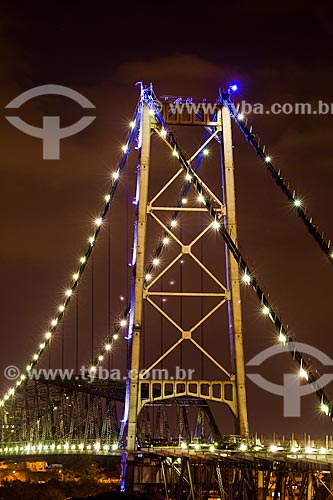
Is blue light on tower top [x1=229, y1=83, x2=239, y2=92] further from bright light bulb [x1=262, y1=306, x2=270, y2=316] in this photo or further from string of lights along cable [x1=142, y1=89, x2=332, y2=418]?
bright light bulb [x1=262, y1=306, x2=270, y2=316]

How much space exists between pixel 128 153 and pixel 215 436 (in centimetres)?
1247

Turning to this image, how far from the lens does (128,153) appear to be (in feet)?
169

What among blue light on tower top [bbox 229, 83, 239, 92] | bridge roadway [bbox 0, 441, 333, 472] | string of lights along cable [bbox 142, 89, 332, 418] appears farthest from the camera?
blue light on tower top [bbox 229, 83, 239, 92]

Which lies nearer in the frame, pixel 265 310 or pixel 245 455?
pixel 245 455

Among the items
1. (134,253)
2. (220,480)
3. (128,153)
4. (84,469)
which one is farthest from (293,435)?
(84,469)

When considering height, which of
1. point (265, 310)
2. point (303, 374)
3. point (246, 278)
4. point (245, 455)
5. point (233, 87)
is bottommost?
point (245, 455)

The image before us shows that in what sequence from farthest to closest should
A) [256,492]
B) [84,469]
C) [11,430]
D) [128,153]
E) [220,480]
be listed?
[11,430] < [84,469] < [128,153] < [220,480] < [256,492]

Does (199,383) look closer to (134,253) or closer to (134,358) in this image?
(134,358)

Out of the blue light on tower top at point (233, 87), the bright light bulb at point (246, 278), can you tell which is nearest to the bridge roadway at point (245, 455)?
the bright light bulb at point (246, 278)

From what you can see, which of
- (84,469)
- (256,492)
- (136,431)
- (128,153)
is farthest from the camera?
(84,469)

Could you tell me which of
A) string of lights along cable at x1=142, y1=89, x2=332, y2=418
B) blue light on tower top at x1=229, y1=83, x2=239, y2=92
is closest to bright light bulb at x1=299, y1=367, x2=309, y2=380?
string of lights along cable at x1=142, y1=89, x2=332, y2=418

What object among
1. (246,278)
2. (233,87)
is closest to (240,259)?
(246,278)

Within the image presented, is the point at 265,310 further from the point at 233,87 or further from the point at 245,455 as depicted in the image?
the point at 233,87

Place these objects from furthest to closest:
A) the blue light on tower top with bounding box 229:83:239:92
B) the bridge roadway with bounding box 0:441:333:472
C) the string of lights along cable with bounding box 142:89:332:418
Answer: the blue light on tower top with bounding box 229:83:239:92, the string of lights along cable with bounding box 142:89:332:418, the bridge roadway with bounding box 0:441:333:472
